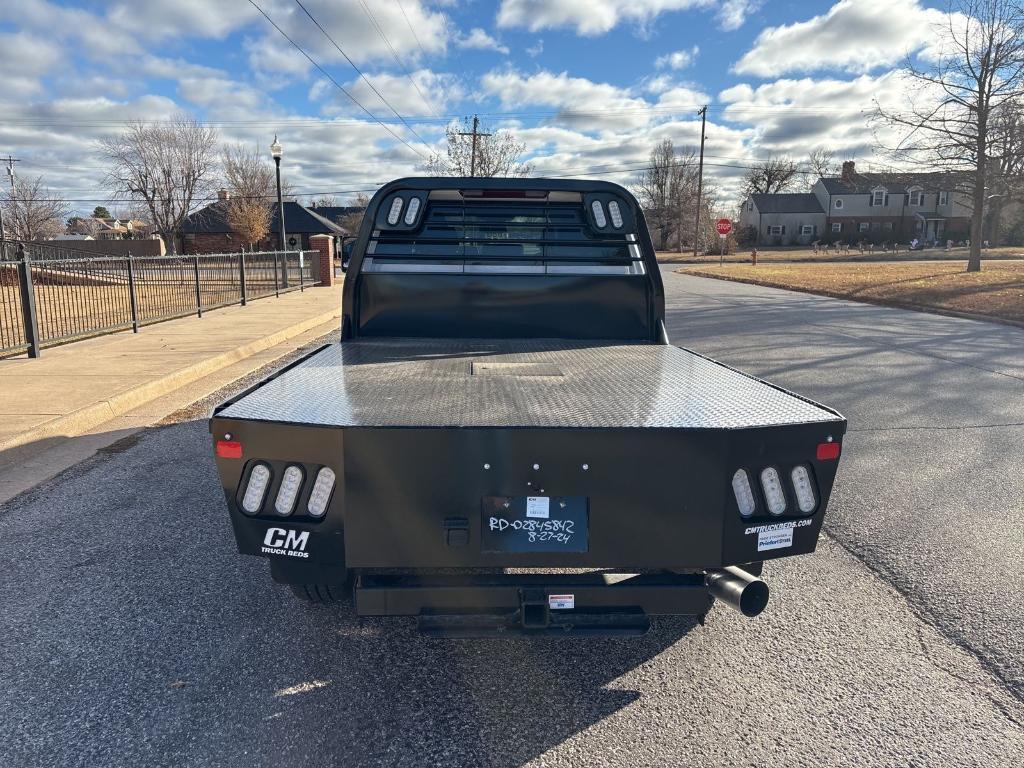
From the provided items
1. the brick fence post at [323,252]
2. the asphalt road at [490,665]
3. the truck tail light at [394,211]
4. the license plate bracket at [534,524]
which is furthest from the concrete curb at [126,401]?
the brick fence post at [323,252]

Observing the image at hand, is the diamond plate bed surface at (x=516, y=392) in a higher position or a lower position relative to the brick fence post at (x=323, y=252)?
lower

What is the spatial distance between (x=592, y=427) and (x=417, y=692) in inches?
48.6

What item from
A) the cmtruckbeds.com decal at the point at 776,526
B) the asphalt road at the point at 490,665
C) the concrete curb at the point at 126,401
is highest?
the cmtruckbeds.com decal at the point at 776,526

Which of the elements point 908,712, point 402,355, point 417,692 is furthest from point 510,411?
point 908,712

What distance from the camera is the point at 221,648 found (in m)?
2.93

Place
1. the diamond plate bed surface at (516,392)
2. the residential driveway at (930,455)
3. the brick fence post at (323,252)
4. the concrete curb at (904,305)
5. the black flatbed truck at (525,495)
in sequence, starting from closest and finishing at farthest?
the black flatbed truck at (525,495) < the diamond plate bed surface at (516,392) < the residential driveway at (930,455) < the concrete curb at (904,305) < the brick fence post at (323,252)

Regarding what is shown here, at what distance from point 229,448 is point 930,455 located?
5.40 m

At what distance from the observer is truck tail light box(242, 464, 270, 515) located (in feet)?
7.99

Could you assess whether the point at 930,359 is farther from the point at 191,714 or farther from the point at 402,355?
the point at 191,714

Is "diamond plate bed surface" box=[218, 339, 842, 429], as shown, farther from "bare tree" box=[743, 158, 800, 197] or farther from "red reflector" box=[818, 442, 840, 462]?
"bare tree" box=[743, 158, 800, 197]

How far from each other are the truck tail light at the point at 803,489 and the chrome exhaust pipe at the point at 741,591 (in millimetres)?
316

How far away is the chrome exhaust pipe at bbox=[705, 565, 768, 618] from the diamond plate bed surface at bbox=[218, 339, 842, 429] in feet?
1.95

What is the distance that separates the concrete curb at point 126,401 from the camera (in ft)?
19.5

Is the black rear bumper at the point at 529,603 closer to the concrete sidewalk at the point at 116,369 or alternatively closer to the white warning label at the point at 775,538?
the white warning label at the point at 775,538
